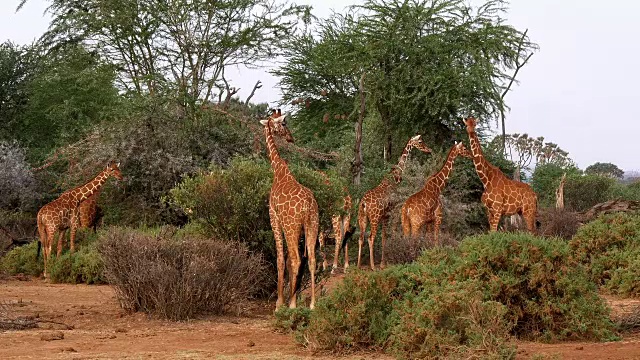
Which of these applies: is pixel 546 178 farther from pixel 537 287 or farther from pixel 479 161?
pixel 537 287

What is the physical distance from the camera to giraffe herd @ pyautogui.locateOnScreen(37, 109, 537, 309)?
38.2 ft

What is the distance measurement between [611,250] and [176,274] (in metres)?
7.86

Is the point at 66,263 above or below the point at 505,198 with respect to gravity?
below

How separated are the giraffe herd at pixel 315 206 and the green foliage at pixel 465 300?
76.0 inches

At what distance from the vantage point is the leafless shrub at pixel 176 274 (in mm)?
11336

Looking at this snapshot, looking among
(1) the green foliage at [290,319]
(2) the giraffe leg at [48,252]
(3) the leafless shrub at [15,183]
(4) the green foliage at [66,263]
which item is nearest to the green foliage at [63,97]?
(3) the leafless shrub at [15,183]

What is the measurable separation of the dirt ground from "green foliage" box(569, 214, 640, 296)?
0.98m

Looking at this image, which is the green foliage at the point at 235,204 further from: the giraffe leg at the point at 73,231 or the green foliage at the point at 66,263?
the giraffe leg at the point at 73,231

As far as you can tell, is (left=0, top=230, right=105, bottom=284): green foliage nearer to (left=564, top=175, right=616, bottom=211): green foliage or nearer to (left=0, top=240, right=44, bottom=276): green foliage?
(left=0, top=240, right=44, bottom=276): green foliage

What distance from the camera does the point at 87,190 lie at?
19047 millimetres

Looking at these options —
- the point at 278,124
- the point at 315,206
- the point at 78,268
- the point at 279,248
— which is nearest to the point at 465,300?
the point at 315,206

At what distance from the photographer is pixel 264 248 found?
44.5 ft

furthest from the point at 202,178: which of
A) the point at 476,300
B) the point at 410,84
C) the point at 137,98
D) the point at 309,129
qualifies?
the point at 309,129

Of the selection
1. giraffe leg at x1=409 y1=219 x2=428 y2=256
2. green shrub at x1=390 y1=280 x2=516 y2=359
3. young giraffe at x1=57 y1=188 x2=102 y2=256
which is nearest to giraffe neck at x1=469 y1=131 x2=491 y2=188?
giraffe leg at x1=409 y1=219 x2=428 y2=256
